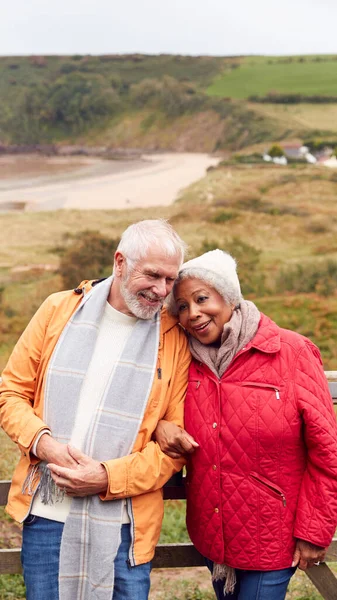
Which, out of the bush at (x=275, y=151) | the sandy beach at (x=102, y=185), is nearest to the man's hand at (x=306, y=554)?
the sandy beach at (x=102, y=185)

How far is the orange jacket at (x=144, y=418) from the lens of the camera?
1.98 m

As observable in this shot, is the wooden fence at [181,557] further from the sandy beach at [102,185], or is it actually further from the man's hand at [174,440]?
the sandy beach at [102,185]

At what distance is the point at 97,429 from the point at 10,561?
82cm

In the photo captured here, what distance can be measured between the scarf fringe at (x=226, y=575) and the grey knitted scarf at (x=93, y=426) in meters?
0.32

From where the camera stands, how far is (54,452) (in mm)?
1978

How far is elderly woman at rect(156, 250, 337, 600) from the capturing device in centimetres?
196

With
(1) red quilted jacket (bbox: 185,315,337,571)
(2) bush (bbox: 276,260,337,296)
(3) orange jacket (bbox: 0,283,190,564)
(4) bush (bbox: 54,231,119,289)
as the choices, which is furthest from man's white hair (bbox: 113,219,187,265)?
(2) bush (bbox: 276,260,337,296)

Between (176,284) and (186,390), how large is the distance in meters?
0.32

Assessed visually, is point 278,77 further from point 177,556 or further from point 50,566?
point 50,566

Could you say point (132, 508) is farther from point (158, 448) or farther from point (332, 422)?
point (332, 422)

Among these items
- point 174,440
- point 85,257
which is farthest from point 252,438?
point 85,257

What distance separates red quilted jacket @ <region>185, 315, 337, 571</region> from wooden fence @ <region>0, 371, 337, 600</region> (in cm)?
39

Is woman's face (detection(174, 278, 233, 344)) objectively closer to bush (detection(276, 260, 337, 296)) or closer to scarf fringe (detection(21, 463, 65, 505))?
scarf fringe (detection(21, 463, 65, 505))

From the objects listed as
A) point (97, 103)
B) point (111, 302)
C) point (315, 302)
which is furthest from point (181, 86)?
point (111, 302)
